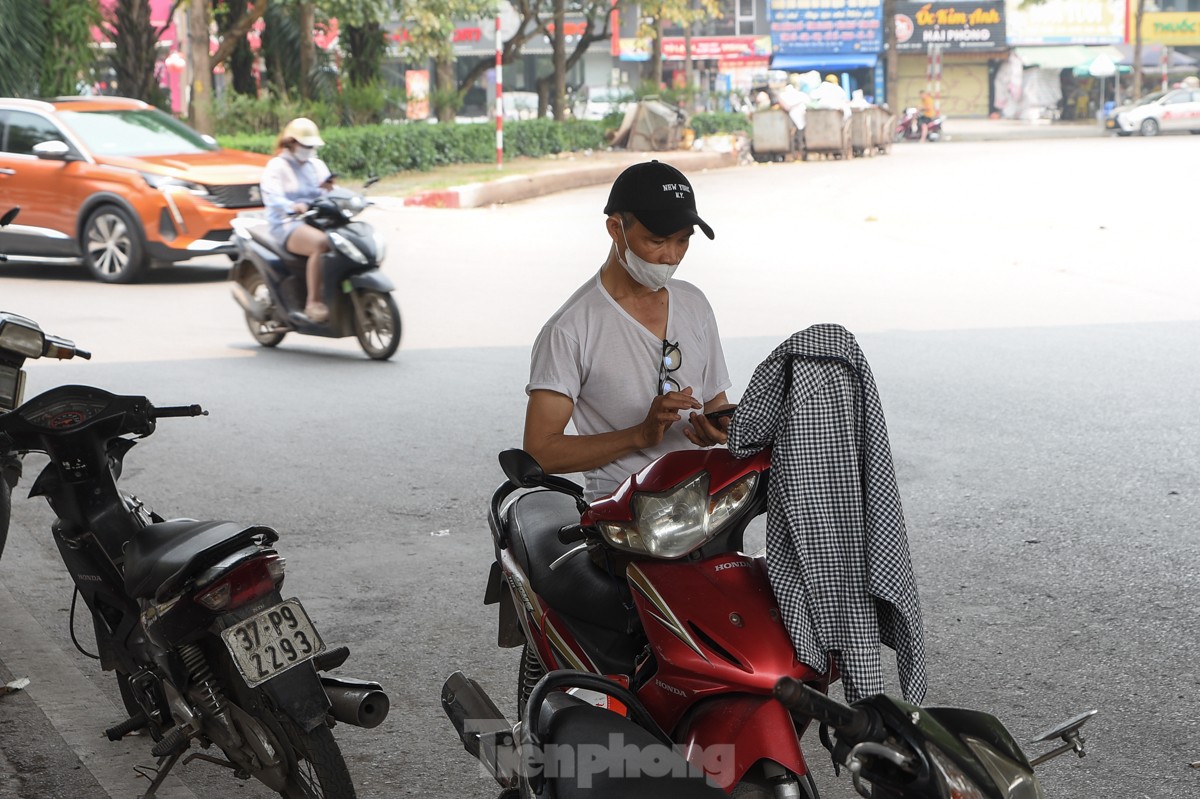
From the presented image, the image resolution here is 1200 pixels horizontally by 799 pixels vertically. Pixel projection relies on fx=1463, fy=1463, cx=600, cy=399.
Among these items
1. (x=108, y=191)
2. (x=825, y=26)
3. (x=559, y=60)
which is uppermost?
(x=825, y=26)

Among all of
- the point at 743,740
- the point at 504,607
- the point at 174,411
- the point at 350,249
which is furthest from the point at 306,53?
the point at 743,740

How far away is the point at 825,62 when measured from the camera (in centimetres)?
6406

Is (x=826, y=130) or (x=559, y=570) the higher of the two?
(x=826, y=130)

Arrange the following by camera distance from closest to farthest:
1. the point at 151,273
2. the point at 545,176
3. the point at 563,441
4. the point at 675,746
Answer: the point at 675,746
the point at 563,441
the point at 151,273
the point at 545,176

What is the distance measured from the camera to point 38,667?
4887mm

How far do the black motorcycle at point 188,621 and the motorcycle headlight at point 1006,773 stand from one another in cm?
179

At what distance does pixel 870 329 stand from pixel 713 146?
84.5 ft

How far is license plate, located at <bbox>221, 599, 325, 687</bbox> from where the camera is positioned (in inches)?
132

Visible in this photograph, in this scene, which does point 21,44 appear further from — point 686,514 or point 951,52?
point 951,52

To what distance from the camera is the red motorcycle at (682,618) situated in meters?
2.64

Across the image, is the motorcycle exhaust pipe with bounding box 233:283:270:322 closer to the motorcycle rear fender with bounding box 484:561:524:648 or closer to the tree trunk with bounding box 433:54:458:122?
the motorcycle rear fender with bounding box 484:561:524:648

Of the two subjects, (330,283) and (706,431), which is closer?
(706,431)

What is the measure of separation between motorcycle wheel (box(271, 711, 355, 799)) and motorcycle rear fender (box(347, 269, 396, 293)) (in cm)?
705

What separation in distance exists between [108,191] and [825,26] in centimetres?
5319
